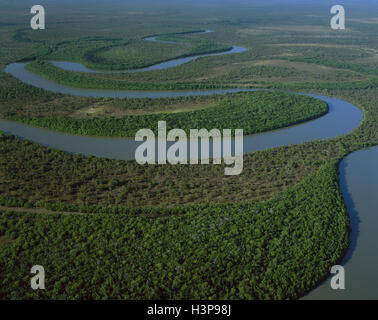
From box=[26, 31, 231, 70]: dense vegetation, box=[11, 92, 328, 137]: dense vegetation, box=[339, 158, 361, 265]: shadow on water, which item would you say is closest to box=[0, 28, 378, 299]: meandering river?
box=[339, 158, 361, 265]: shadow on water

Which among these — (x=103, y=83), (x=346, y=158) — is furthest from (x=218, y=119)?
(x=103, y=83)

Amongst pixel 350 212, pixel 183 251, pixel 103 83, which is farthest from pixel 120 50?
pixel 183 251

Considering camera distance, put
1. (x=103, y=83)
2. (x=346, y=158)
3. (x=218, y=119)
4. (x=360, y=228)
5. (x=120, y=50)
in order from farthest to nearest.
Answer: (x=120, y=50) < (x=103, y=83) < (x=218, y=119) < (x=346, y=158) < (x=360, y=228)

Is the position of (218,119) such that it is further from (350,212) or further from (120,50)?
(120,50)

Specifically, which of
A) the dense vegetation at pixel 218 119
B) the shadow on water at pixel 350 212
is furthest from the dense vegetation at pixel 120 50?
the shadow on water at pixel 350 212

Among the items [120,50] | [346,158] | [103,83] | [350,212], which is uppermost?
[120,50]

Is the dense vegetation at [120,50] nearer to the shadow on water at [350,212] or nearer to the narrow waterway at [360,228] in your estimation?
the shadow on water at [350,212]

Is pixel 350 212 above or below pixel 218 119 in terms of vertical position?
below

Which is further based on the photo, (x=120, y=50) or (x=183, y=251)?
(x=120, y=50)

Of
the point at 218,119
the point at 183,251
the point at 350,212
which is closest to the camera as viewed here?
the point at 183,251
